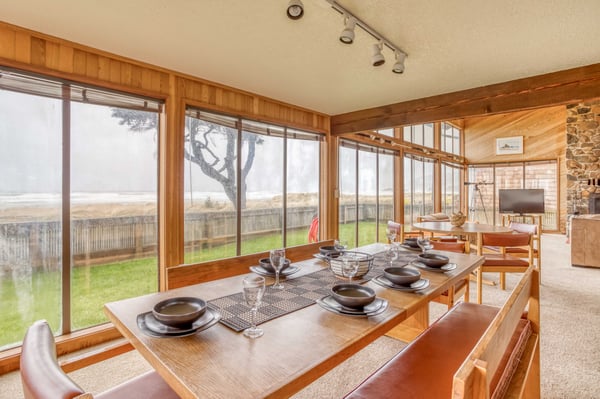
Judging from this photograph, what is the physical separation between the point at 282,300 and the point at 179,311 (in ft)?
1.46

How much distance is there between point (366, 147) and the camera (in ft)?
17.9

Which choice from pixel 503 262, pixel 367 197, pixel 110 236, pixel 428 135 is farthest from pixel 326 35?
pixel 428 135

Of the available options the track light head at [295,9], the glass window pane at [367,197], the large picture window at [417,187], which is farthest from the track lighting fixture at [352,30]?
the large picture window at [417,187]

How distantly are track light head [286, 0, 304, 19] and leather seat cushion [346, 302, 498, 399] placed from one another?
1939 millimetres

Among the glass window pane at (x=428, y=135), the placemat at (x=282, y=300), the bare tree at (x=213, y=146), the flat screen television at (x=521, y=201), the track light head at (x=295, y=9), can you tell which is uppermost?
the glass window pane at (x=428, y=135)

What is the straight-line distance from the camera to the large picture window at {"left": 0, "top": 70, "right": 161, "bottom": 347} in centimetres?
223

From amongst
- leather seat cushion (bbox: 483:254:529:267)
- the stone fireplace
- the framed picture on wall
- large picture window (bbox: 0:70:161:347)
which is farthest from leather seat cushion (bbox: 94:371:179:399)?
the framed picture on wall

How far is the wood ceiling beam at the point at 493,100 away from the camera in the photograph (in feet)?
9.00

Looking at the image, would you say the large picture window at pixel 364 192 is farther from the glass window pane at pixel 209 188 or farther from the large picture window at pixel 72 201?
the large picture window at pixel 72 201

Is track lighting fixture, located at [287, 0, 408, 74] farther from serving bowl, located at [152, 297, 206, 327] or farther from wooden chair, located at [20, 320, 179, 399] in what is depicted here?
wooden chair, located at [20, 320, 179, 399]

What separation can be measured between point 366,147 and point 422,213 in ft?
11.2

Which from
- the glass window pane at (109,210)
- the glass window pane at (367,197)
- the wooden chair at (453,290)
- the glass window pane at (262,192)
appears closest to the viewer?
the wooden chair at (453,290)

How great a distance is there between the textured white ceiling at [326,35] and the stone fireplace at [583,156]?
22.0 feet

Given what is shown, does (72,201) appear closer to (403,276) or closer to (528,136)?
(403,276)
